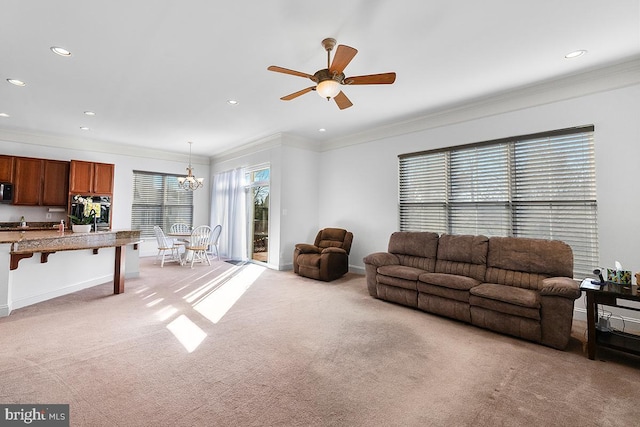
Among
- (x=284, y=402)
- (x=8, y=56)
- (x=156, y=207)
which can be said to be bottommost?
(x=284, y=402)

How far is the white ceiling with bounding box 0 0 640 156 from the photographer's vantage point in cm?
245

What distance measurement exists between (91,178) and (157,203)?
1.71 m

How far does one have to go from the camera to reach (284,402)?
1.90 meters

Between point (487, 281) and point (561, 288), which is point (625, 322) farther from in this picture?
point (487, 281)

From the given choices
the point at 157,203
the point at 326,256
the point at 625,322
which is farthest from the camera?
the point at 157,203

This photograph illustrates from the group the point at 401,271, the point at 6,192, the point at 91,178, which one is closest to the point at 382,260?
the point at 401,271

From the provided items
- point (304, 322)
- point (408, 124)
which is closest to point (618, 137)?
point (408, 124)

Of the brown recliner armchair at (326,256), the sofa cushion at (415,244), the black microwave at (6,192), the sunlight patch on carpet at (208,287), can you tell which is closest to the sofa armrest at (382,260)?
the sofa cushion at (415,244)

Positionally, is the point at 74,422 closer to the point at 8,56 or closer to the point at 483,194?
the point at 8,56

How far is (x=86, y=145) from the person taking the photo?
6816 mm

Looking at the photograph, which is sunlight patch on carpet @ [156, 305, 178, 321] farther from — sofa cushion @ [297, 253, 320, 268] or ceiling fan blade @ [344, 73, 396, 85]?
ceiling fan blade @ [344, 73, 396, 85]

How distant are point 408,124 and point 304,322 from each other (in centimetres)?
386

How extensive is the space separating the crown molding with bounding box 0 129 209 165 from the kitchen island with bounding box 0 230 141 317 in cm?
315

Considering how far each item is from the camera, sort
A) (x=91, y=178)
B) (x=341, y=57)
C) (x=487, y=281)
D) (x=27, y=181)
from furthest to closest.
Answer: (x=91, y=178) < (x=27, y=181) < (x=487, y=281) < (x=341, y=57)
